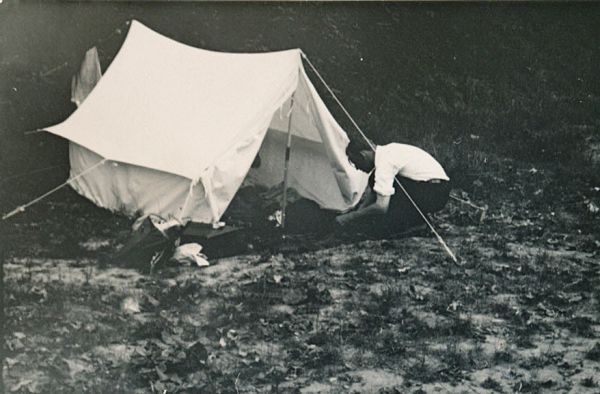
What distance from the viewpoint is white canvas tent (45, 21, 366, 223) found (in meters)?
4.81

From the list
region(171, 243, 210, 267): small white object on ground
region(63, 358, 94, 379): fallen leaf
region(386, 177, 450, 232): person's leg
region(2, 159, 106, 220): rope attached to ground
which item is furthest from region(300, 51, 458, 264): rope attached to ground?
region(63, 358, 94, 379): fallen leaf

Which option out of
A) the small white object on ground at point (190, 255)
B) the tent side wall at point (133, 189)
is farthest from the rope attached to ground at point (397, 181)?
the small white object on ground at point (190, 255)

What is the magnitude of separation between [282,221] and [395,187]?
850 millimetres

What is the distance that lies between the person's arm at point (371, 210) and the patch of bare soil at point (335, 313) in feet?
1.13

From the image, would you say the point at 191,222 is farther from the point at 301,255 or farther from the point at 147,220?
the point at 301,255

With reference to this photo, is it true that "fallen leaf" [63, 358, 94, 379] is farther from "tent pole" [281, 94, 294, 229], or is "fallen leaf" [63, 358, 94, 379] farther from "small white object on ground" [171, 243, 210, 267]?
"tent pole" [281, 94, 294, 229]

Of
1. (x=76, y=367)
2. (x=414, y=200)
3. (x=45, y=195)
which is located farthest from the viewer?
(x=414, y=200)

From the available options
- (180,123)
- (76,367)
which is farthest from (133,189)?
(76,367)

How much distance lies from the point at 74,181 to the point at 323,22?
200 centimetres

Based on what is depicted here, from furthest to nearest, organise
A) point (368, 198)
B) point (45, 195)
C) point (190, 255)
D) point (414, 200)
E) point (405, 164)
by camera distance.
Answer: point (368, 198) < point (414, 200) < point (405, 164) < point (190, 255) < point (45, 195)

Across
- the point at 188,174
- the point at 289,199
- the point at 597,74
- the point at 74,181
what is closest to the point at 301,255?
the point at 289,199

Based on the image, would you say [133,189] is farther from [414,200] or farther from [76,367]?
[414,200]

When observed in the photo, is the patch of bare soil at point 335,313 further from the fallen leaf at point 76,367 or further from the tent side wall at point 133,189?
the tent side wall at point 133,189

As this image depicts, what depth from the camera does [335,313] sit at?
4.81 m
